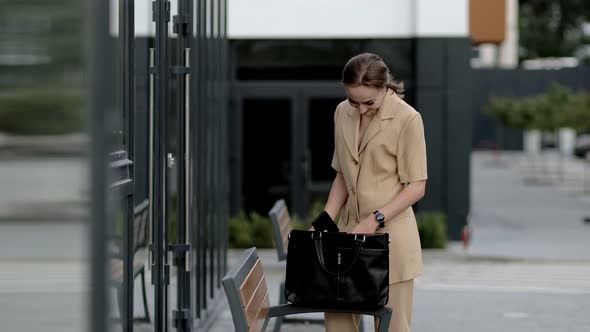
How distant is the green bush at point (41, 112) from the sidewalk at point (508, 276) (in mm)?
5823

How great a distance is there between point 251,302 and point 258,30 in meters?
12.1

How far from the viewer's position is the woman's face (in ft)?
18.3

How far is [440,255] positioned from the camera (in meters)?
14.8

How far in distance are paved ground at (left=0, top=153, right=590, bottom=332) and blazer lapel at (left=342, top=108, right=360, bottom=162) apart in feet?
5.04

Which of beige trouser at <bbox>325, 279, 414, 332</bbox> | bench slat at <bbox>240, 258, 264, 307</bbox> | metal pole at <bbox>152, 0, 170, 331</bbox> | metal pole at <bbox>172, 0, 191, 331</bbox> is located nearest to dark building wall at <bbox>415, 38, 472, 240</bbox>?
metal pole at <bbox>172, 0, 191, 331</bbox>

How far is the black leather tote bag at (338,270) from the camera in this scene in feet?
18.0

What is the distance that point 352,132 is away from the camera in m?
5.82

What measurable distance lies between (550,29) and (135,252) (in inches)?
3265

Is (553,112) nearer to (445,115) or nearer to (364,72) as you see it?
(445,115)

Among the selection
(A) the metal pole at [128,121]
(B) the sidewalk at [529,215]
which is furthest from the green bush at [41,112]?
(B) the sidewalk at [529,215]

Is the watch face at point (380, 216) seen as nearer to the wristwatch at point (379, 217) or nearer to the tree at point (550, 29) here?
the wristwatch at point (379, 217)

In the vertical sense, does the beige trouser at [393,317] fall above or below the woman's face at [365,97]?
below

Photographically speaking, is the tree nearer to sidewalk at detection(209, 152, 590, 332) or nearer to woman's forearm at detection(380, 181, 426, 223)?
sidewalk at detection(209, 152, 590, 332)

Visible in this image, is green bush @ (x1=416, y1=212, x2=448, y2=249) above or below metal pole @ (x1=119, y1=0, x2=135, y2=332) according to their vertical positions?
below
